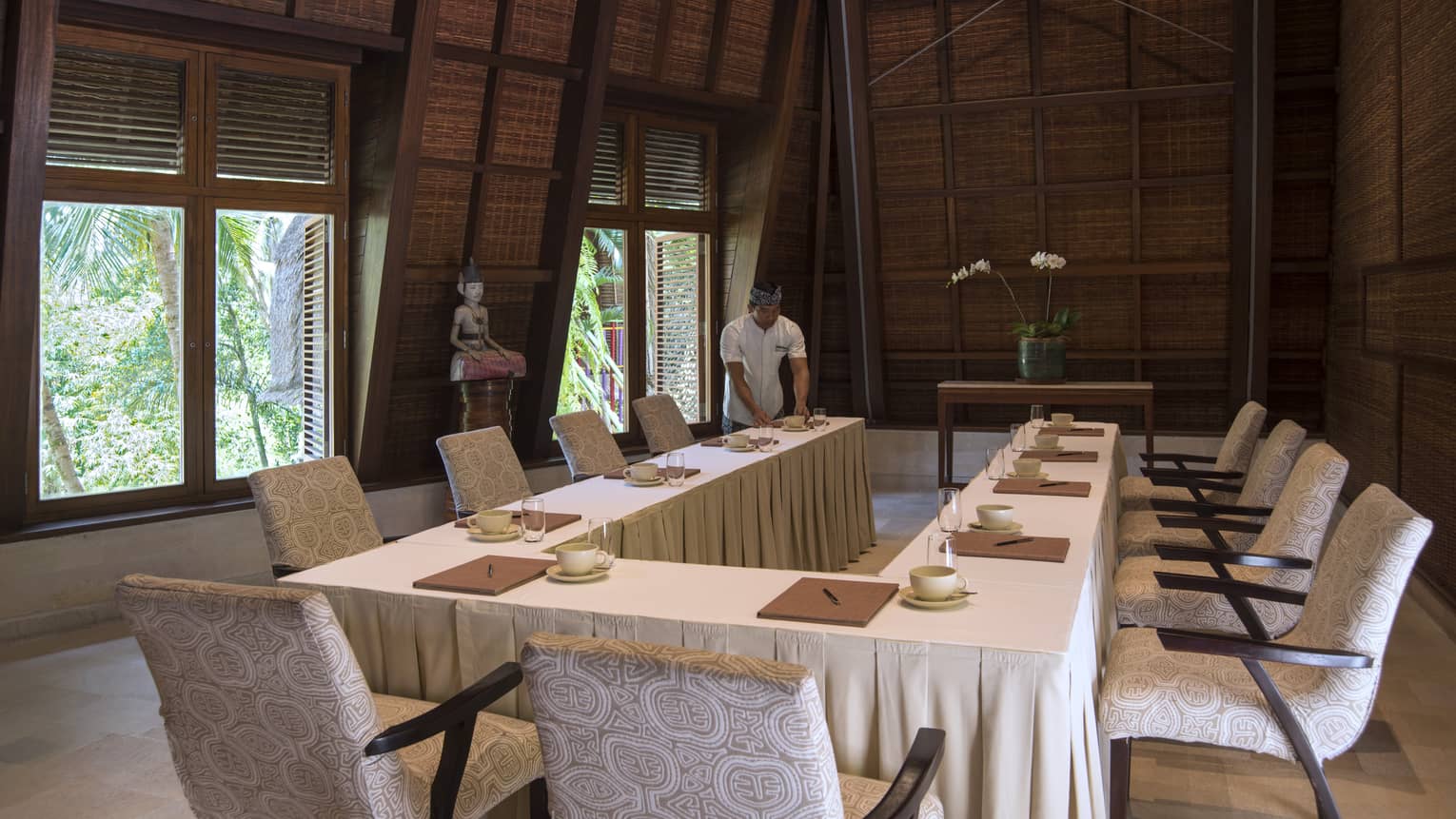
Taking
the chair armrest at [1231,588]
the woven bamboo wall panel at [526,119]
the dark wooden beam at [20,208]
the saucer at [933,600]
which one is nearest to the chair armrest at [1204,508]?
the chair armrest at [1231,588]

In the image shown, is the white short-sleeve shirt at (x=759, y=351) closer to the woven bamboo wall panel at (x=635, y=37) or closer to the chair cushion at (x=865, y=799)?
the woven bamboo wall panel at (x=635, y=37)

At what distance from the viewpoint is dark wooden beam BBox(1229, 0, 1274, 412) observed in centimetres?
679

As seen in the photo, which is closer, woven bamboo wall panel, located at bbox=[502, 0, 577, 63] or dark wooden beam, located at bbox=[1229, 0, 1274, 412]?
woven bamboo wall panel, located at bbox=[502, 0, 577, 63]

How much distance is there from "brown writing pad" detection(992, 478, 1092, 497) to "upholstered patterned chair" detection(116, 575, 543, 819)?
2.16 metres

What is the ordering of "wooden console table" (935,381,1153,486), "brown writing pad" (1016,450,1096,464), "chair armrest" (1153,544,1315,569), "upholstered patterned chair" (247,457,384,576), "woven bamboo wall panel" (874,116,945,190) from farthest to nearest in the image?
"woven bamboo wall panel" (874,116,945,190) → "wooden console table" (935,381,1153,486) → "brown writing pad" (1016,450,1096,464) → "upholstered patterned chair" (247,457,384,576) → "chair armrest" (1153,544,1315,569)

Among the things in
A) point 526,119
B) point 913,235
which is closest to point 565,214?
point 526,119

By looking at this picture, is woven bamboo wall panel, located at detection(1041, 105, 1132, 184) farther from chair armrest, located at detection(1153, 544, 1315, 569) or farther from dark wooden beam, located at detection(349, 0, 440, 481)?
chair armrest, located at detection(1153, 544, 1315, 569)

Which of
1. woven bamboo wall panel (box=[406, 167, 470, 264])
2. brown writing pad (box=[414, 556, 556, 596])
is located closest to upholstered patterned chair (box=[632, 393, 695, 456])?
woven bamboo wall panel (box=[406, 167, 470, 264])

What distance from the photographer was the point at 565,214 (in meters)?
6.35

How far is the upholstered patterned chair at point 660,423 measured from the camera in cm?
571

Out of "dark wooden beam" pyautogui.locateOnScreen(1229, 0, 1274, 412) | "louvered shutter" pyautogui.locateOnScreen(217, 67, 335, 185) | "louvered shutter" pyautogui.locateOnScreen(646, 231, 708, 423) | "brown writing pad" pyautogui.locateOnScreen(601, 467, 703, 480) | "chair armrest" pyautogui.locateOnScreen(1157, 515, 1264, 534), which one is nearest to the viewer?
"chair armrest" pyautogui.locateOnScreen(1157, 515, 1264, 534)

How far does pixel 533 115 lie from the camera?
20.1 feet

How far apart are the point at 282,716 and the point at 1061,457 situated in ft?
11.4

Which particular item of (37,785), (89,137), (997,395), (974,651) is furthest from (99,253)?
(997,395)
